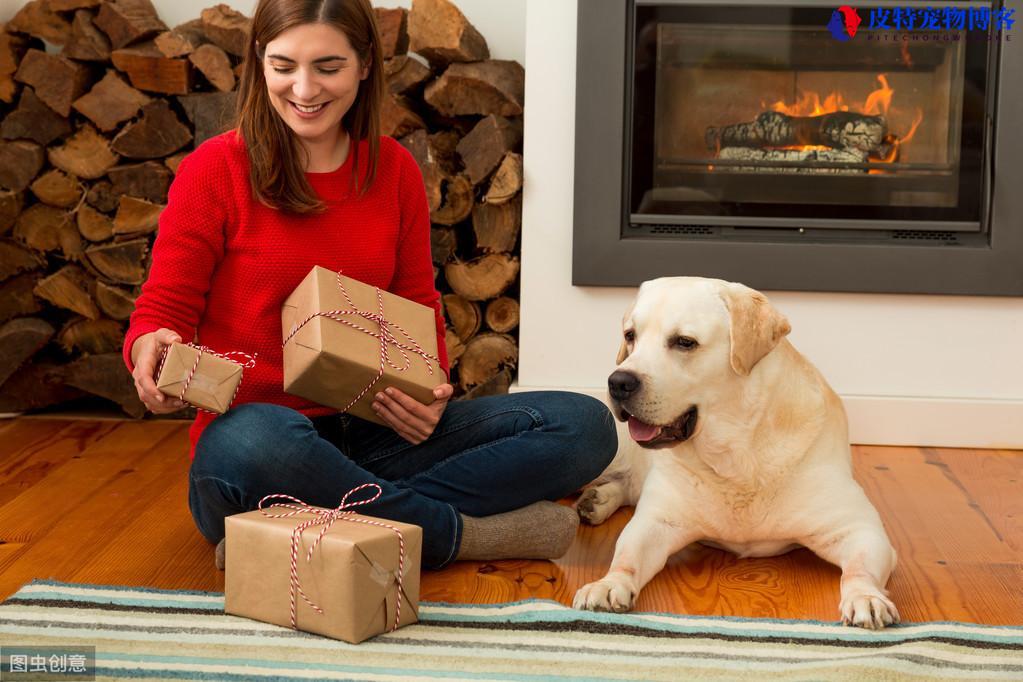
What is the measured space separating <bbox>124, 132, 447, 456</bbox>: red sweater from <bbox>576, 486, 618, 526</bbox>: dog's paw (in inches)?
18.0

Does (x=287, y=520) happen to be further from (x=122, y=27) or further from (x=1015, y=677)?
(x=122, y=27)

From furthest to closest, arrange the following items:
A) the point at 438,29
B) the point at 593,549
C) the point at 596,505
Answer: the point at 438,29
the point at 596,505
the point at 593,549

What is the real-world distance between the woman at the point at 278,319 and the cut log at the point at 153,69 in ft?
3.62

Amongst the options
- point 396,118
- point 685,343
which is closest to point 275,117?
point 685,343

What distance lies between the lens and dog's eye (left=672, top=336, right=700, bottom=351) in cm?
177

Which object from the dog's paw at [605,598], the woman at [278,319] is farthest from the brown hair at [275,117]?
the dog's paw at [605,598]

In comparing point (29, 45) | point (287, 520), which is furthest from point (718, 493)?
point (29, 45)

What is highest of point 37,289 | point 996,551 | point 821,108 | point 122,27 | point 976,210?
point 122,27

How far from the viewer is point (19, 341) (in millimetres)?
2992

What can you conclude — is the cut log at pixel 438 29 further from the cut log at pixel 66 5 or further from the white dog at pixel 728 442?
the white dog at pixel 728 442

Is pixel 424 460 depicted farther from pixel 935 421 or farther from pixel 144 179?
pixel 935 421

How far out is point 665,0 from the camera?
2834 mm

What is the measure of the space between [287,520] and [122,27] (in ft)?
6.07

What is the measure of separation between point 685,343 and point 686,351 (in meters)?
0.01
